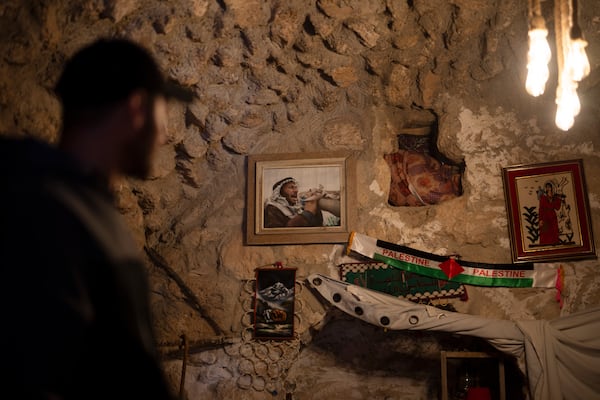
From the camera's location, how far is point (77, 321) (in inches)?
37.2

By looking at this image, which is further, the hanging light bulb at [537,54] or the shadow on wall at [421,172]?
the shadow on wall at [421,172]

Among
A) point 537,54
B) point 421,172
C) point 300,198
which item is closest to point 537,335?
point 421,172

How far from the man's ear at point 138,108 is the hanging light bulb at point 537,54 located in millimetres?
2041

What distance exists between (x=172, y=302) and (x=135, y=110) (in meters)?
3.76

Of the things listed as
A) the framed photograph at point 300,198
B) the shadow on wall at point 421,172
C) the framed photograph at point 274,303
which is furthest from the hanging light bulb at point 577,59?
the framed photograph at point 274,303

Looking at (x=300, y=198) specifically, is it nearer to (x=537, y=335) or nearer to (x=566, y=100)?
(x=537, y=335)

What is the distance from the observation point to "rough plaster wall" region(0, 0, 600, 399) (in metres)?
4.58

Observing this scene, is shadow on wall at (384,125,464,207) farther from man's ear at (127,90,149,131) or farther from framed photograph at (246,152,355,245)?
man's ear at (127,90,149,131)

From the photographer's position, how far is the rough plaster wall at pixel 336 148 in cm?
458

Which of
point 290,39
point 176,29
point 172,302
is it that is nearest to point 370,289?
point 172,302

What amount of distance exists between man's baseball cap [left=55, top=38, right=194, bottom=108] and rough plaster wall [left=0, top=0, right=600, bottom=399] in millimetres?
3152

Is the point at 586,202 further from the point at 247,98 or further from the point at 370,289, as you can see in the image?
the point at 247,98

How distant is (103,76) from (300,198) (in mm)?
3736

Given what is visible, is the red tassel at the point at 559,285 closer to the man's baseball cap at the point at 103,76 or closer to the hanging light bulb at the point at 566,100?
the hanging light bulb at the point at 566,100
